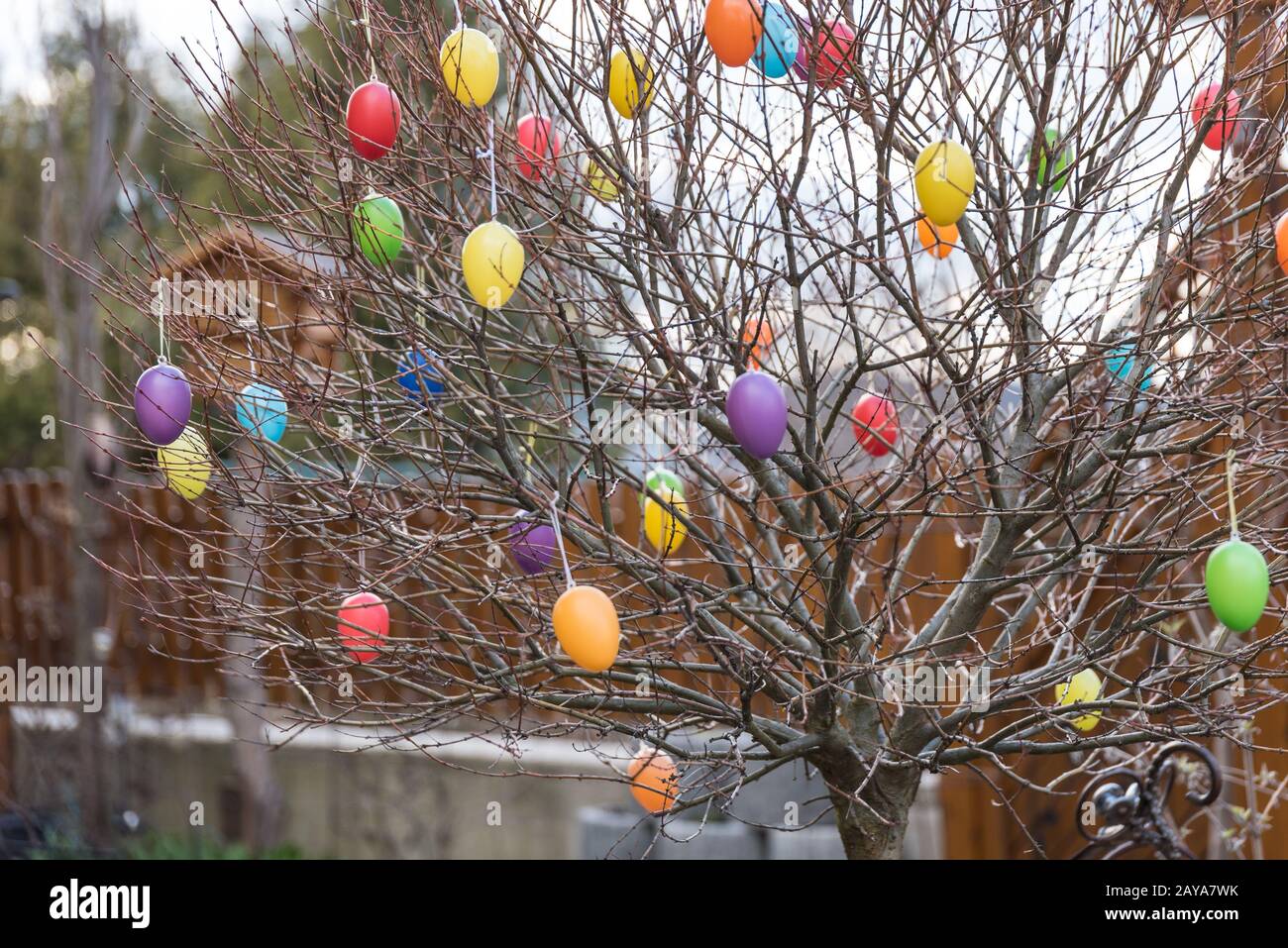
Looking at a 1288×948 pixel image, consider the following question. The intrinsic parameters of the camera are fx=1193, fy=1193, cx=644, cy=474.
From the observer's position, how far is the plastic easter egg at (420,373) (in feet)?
8.01

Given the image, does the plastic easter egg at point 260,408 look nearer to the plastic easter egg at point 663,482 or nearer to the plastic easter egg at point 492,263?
the plastic easter egg at point 492,263

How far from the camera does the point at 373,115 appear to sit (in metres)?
2.49

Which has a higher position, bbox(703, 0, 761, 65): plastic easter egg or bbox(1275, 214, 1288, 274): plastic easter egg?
bbox(703, 0, 761, 65): plastic easter egg

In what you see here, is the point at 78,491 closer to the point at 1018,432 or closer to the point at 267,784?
the point at 267,784

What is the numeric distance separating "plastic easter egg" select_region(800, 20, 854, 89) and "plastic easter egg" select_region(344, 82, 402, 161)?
869mm

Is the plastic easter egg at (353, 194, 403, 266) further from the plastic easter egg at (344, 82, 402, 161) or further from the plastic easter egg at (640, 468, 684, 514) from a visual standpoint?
the plastic easter egg at (640, 468, 684, 514)

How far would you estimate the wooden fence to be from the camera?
18.4 ft

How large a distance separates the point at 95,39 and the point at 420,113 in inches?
178

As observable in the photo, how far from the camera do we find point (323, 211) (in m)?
A: 2.65

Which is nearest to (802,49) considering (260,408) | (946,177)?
(946,177)

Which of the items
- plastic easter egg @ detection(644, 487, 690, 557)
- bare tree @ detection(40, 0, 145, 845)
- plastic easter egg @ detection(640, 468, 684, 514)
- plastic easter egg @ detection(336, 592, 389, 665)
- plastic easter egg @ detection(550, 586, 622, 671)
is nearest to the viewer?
plastic easter egg @ detection(550, 586, 622, 671)

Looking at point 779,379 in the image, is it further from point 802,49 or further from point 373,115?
point 373,115

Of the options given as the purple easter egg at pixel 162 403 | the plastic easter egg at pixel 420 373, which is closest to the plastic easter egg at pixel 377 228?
the plastic easter egg at pixel 420 373

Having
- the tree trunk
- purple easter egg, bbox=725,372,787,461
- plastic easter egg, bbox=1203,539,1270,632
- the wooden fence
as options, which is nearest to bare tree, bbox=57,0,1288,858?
the tree trunk
